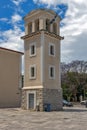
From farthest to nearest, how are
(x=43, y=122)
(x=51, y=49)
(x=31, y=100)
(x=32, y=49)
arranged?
(x=32, y=49) < (x=51, y=49) < (x=31, y=100) < (x=43, y=122)

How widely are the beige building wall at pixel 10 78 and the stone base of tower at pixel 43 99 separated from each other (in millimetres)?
4764

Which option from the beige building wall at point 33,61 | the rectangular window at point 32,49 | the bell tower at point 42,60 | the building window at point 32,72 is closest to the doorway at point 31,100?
the bell tower at point 42,60

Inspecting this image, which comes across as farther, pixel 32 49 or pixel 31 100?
pixel 32 49

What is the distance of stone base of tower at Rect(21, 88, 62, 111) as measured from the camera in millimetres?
28844

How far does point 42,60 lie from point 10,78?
827cm

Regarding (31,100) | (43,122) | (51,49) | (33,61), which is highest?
(51,49)

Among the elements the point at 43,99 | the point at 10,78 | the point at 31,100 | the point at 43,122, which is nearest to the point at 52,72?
the point at 43,99

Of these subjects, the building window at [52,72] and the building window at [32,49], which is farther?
the building window at [32,49]

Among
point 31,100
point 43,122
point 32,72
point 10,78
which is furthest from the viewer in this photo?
point 10,78

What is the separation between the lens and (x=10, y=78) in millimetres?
35938

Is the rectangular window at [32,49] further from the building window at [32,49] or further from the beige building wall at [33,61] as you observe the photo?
the beige building wall at [33,61]

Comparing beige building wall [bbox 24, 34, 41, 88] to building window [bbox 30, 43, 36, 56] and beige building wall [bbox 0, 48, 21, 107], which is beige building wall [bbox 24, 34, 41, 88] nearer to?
building window [bbox 30, 43, 36, 56]

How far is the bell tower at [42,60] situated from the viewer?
96.3 feet

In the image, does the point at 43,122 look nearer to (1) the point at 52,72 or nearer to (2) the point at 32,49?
(1) the point at 52,72
